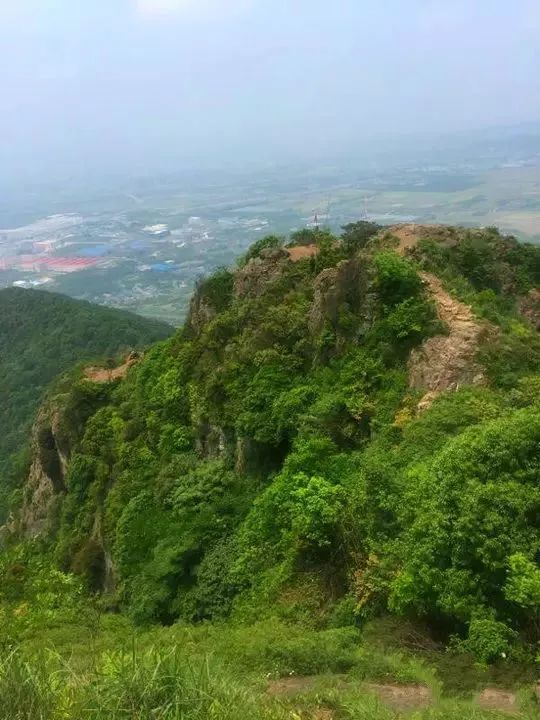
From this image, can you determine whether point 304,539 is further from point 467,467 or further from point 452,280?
point 452,280

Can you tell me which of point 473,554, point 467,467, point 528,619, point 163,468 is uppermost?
point 467,467

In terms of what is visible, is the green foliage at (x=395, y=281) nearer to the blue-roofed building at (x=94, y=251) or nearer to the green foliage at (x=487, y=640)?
A: the green foliage at (x=487, y=640)

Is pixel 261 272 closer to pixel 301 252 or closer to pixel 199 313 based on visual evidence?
pixel 301 252

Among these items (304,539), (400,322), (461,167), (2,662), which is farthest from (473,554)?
(461,167)

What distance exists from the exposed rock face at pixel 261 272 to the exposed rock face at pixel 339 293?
311cm

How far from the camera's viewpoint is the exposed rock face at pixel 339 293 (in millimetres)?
13023

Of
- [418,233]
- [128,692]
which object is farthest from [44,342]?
[128,692]

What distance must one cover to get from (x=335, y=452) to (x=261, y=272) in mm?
7738

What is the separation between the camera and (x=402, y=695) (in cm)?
575

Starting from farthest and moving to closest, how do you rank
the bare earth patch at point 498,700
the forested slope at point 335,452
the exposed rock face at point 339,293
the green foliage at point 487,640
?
1. the exposed rock face at point 339,293
2. the forested slope at point 335,452
3. the green foliage at point 487,640
4. the bare earth patch at point 498,700

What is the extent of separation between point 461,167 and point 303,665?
114817 millimetres

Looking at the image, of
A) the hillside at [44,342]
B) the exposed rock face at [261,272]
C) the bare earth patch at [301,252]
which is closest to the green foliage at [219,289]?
the exposed rock face at [261,272]

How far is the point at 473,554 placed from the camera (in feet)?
20.6

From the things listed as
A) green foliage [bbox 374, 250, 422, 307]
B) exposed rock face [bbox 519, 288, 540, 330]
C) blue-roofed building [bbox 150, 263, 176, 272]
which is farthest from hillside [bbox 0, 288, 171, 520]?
blue-roofed building [bbox 150, 263, 176, 272]
